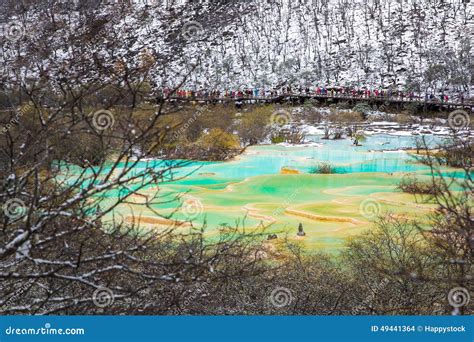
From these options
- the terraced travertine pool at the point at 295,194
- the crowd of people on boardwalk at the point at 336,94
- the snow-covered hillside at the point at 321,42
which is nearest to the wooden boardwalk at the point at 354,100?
the crowd of people on boardwalk at the point at 336,94

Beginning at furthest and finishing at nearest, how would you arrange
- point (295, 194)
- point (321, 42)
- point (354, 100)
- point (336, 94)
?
point (321, 42), point (336, 94), point (354, 100), point (295, 194)

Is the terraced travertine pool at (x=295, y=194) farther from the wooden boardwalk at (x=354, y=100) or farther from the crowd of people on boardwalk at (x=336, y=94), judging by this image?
the crowd of people on boardwalk at (x=336, y=94)

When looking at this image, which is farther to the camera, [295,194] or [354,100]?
[354,100]

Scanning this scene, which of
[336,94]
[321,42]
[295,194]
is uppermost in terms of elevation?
[321,42]

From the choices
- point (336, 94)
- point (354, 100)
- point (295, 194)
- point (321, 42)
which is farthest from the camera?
point (321, 42)

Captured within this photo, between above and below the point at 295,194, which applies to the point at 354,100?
above

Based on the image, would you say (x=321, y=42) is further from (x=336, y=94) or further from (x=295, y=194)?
(x=295, y=194)

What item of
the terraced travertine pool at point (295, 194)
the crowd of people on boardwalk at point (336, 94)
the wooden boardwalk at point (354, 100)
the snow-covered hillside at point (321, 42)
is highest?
the snow-covered hillside at point (321, 42)

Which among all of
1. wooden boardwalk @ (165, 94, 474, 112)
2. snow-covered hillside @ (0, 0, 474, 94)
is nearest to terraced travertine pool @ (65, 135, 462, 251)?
wooden boardwalk @ (165, 94, 474, 112)

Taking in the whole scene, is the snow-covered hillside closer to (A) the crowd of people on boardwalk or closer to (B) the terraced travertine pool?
(A) the crowd of people on boardwalk

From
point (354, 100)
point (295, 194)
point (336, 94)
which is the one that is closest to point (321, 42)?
point (336, 94)
